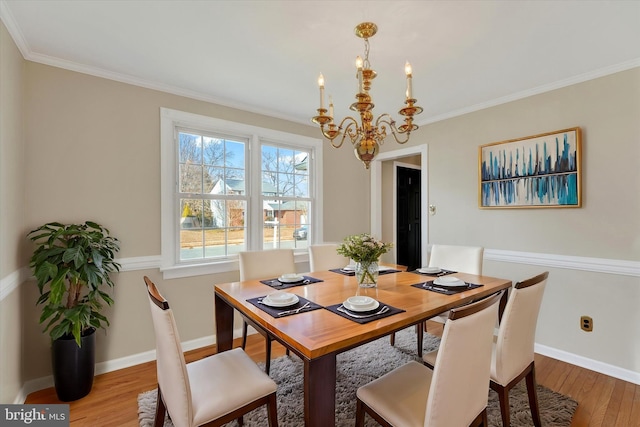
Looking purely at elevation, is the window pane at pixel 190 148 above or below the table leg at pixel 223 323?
above

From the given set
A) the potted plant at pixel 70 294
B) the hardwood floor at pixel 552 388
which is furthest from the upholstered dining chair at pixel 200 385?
the potted plant at pixel 70 294

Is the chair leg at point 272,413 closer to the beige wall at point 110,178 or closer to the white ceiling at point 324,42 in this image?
the beige wall at point 110,178

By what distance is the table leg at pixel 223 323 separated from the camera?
6.45 ft

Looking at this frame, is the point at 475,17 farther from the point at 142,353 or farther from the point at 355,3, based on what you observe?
the point at 142,353

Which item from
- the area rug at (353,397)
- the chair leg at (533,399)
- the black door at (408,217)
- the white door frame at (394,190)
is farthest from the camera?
the black door at (408,217)

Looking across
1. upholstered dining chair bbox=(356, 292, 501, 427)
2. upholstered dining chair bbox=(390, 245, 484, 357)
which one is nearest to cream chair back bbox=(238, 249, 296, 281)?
upholstered dining chair bbox=(390, 245, 484, 357)

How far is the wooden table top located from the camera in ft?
3.96

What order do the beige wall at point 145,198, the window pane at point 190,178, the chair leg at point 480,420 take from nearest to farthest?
the chair leg at point 480,420
the beige wall at point 145,198
the window pane at point 190,178

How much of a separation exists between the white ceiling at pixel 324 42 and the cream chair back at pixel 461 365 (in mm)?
1638

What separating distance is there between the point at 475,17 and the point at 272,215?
257 cm

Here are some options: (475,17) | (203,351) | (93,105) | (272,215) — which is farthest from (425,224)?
(93,105)

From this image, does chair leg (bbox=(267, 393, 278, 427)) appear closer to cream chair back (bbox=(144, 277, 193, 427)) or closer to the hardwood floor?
cream chair back (bbox=(144, 277, 193, 427))

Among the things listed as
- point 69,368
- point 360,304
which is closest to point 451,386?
point 360,304

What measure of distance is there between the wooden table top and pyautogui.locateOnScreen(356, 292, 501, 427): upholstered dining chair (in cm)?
28
